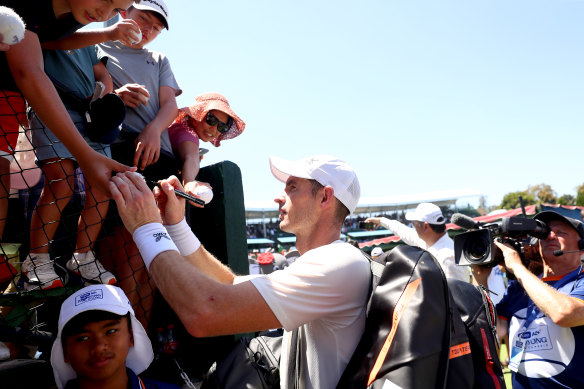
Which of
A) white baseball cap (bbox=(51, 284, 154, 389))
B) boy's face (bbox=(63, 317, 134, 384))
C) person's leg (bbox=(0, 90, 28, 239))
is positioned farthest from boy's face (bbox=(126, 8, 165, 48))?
boy's face (bbox=(63, 317, 134, 384))

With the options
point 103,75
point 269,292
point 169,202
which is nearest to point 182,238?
point 169,202

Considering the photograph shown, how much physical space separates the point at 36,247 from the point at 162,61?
1.59 meters

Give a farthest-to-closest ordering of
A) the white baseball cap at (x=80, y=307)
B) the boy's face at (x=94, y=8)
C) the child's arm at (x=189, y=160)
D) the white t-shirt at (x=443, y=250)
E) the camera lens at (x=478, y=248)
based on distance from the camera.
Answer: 1. the white t-shirt at (x=443, y=250)
2. the camera lens at (x=478, y=248)
3. the child's arm at (x=189, y=160)
4. the white baseball cap at (x=80, y=307)
5. the boy's face at (x=94, y=8)

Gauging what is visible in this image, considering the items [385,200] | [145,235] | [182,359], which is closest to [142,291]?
[182,359]

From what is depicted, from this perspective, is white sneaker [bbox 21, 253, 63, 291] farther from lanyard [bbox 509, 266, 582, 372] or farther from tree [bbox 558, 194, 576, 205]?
tree [bbox 558, 194, 576, 205]

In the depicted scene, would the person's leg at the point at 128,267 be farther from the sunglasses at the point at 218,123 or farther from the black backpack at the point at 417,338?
the black backpack at the point at 417,338

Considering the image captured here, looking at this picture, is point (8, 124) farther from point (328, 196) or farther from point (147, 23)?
point (328, 196)

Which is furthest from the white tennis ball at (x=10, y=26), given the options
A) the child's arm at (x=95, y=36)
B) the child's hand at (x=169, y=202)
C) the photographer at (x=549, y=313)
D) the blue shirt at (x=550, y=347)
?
the blue shirt at (x=550, y=347)

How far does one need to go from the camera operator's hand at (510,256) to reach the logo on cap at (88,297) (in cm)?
266

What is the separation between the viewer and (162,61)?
2.98 m

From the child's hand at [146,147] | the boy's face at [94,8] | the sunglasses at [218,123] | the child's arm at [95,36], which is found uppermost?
the boy's face at [94,8]

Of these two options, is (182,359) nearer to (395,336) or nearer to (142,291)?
(142,291)

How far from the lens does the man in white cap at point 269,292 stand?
1603mm

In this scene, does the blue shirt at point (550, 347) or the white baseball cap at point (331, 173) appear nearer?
the white baseball cap at point (331, 173)
